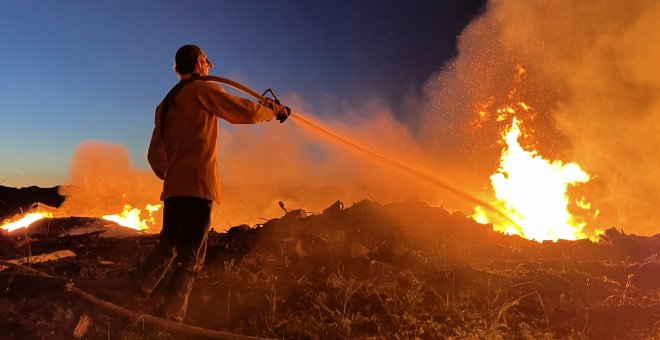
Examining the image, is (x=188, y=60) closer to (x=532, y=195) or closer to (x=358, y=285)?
(x=358, y=285)

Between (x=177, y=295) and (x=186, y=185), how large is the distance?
3.24 ft

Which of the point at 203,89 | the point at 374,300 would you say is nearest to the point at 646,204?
the point at 374,300

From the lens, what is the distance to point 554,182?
11594mm

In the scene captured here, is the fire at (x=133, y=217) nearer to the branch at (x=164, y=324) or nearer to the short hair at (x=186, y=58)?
the branch at (x=164, y=324)

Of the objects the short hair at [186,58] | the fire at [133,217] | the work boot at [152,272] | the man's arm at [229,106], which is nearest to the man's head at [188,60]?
the short hair at [186,58]

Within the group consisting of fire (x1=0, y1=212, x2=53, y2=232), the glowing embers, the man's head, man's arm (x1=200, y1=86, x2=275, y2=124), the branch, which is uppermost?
the glowing embers

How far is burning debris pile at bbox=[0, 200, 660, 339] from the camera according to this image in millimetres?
3949

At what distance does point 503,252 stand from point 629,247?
10.4 ft

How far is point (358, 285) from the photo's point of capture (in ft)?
15.4

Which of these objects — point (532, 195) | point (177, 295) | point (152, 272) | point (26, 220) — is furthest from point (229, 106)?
point (532, 195)

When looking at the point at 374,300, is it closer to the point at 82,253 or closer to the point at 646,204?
the point at 82,253

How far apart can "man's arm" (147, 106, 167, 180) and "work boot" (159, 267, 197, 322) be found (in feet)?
3.28

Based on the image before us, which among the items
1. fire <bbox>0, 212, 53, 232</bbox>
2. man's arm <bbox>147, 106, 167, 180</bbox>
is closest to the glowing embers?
man's arm <bbox>147, 106, 167, 180</bbox>

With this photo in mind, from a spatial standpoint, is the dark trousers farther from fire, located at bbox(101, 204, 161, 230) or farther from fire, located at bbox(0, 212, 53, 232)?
fire, located at bbox(101, 204, 161, 230)
